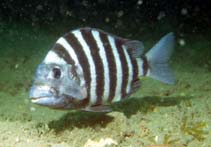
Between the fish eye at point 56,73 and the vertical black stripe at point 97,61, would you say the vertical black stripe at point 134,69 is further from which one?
the fish eye at point 56,73

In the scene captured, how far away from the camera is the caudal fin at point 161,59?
4.27 meters

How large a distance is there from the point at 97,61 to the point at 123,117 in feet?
3.10

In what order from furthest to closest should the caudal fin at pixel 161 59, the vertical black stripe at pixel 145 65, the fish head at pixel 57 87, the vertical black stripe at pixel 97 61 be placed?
1. the caudal fin at pixel 161 59
2. the vertical black stripe at pixel 145 65
3. the vertical black stripe at pixel 97 61
4. the fish head at pixel 57 87

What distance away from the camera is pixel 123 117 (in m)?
4.11

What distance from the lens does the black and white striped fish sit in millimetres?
3309

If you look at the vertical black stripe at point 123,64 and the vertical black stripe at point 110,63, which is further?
the vertical black stripe at point 123,64

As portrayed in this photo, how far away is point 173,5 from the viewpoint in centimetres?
1315

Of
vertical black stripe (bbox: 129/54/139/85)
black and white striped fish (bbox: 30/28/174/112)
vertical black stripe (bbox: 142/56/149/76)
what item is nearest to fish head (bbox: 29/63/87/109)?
black and white striped fish (bbox: 30/28/174/112)

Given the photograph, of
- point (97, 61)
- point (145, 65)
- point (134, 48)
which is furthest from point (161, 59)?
point (97, 61)

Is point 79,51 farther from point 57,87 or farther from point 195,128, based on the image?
point 195,128

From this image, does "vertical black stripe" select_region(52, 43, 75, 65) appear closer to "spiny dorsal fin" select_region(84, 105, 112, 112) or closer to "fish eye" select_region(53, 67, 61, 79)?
"fish eye" select_region(53, 67, 61, 79)

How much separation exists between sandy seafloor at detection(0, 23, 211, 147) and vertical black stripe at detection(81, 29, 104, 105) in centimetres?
58

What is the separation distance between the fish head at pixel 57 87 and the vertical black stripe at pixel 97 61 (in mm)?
207

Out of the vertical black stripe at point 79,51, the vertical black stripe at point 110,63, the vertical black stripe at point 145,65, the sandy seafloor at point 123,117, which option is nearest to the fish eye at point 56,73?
the vertical black stripe at point 79,51
